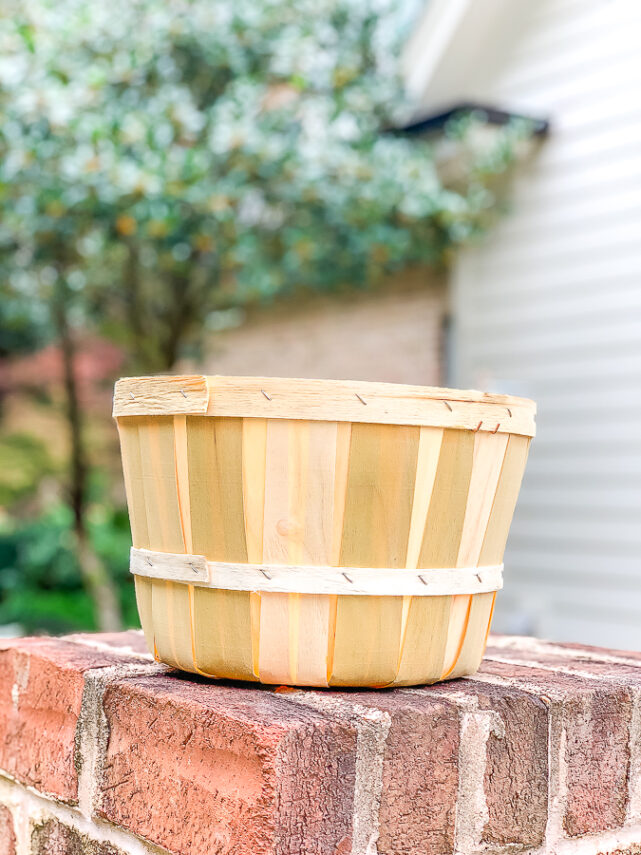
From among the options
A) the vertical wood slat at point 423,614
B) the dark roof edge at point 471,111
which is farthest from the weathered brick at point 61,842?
the dark roof edge at point 471,111

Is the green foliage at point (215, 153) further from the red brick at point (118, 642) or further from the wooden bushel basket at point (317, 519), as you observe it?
the wooden bushel basket at point (317, 519)

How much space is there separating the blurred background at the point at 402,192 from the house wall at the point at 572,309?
0.01 meters

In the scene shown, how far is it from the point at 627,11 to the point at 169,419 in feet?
12.9

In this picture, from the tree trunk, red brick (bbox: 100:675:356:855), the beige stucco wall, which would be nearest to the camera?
red brick (bbox: 100:675:356:855)

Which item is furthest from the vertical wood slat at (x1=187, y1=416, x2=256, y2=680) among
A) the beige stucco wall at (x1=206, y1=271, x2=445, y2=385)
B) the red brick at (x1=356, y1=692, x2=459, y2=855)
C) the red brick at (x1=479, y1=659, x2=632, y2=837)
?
the beige stucco wall at (x1=206, y1=271, x2=445, y2=385)

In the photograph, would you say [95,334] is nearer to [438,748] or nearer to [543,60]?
[543,60]

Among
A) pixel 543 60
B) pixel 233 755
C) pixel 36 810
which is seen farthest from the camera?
pixel 543 60

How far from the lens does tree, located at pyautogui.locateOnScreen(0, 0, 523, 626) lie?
12.7 ft

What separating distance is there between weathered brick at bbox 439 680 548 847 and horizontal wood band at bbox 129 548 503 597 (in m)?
0.09

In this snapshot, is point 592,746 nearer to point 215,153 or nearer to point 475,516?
point 475,516

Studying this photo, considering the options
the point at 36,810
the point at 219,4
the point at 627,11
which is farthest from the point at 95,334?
the point at 36,810

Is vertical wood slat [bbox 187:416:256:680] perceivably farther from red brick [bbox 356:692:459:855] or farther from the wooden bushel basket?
red brick [bbox 356:692:459:855]

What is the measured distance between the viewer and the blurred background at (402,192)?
3.92 meters

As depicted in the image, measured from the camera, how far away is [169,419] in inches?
29.6
